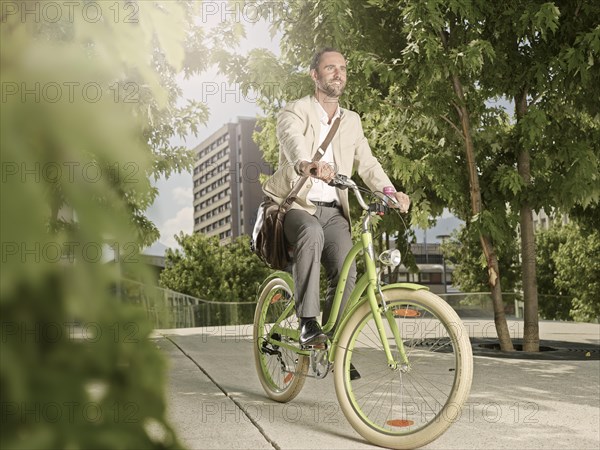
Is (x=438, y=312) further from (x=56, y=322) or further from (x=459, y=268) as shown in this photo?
(x=459, y=268)

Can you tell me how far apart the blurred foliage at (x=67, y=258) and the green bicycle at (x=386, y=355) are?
3.14m

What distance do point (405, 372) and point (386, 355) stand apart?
130mm

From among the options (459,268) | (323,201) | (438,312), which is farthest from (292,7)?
(459,268)

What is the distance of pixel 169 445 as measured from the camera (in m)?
0.59

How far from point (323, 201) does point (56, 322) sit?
405 cm

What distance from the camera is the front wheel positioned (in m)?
3.59

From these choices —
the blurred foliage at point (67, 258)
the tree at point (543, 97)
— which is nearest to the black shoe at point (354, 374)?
the blurred foliage at point (67, 258)

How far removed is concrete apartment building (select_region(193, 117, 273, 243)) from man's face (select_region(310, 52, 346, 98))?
9728 cm

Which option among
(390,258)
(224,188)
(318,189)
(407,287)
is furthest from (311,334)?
(224,188)

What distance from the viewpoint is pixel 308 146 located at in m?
4.49

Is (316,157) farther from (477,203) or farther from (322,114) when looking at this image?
(477,203)

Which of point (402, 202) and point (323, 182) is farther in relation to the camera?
point (323, 182)

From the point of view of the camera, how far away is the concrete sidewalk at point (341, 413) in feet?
12.7

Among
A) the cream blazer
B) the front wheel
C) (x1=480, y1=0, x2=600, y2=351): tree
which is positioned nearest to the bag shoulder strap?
the cream blazer
